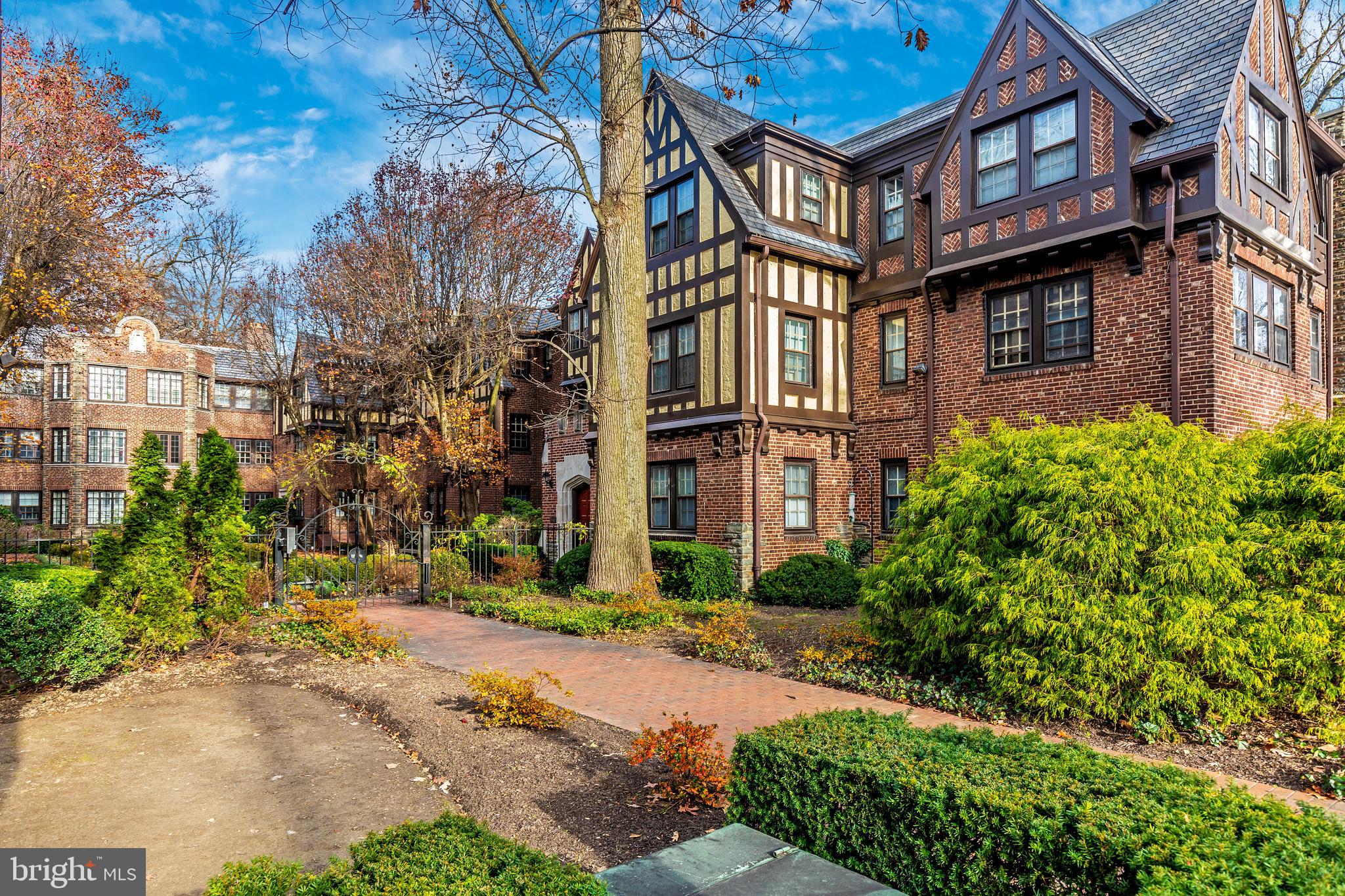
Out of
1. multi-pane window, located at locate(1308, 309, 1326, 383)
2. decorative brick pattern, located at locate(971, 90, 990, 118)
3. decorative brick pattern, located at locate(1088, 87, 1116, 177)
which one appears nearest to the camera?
decorative brick pattern, located at locate(1088, 87, 1116, 177)

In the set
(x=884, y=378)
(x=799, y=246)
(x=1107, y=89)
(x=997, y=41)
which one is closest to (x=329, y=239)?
(x=799, y=246)

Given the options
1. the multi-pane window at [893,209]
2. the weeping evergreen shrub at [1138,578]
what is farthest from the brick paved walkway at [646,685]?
the multi-pane window at [893,209]

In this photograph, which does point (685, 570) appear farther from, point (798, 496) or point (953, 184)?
point (953, 184)

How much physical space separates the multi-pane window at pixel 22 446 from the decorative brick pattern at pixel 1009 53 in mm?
38488

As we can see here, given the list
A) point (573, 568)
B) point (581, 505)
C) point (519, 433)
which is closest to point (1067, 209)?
point (573, 568)

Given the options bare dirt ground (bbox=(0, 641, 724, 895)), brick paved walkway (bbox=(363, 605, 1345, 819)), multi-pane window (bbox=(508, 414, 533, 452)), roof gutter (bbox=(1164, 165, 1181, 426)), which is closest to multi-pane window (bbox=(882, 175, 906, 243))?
roof gutter (bbox=(1164, 165, 1181, 426))

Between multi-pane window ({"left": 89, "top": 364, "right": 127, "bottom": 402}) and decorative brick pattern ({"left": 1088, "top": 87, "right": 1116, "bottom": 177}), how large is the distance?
128ft

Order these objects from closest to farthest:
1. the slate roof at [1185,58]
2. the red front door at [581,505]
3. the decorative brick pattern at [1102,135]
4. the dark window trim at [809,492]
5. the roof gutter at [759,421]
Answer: the slate roof at [1185,58], the decorative brick pattern at [1102,135], the roof gutter at [759,421], the dark window trim at [809,492], the red front door at [581,505]

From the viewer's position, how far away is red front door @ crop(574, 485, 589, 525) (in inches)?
911

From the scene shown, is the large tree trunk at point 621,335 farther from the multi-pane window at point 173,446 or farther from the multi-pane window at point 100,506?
the multi-pane window at point 173,446

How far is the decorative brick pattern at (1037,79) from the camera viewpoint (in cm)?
1394

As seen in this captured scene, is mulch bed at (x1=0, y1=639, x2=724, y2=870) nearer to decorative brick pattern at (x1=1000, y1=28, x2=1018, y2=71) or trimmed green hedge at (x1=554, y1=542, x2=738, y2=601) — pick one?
trimmed green hedge at (x1=554, y1=542, x2=738, y2=601)

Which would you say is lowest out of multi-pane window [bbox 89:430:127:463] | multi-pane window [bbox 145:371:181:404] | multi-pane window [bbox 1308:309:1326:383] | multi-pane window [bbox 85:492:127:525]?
multi-pane window [bbox 85:492:127:525]

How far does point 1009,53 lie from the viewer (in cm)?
1445
